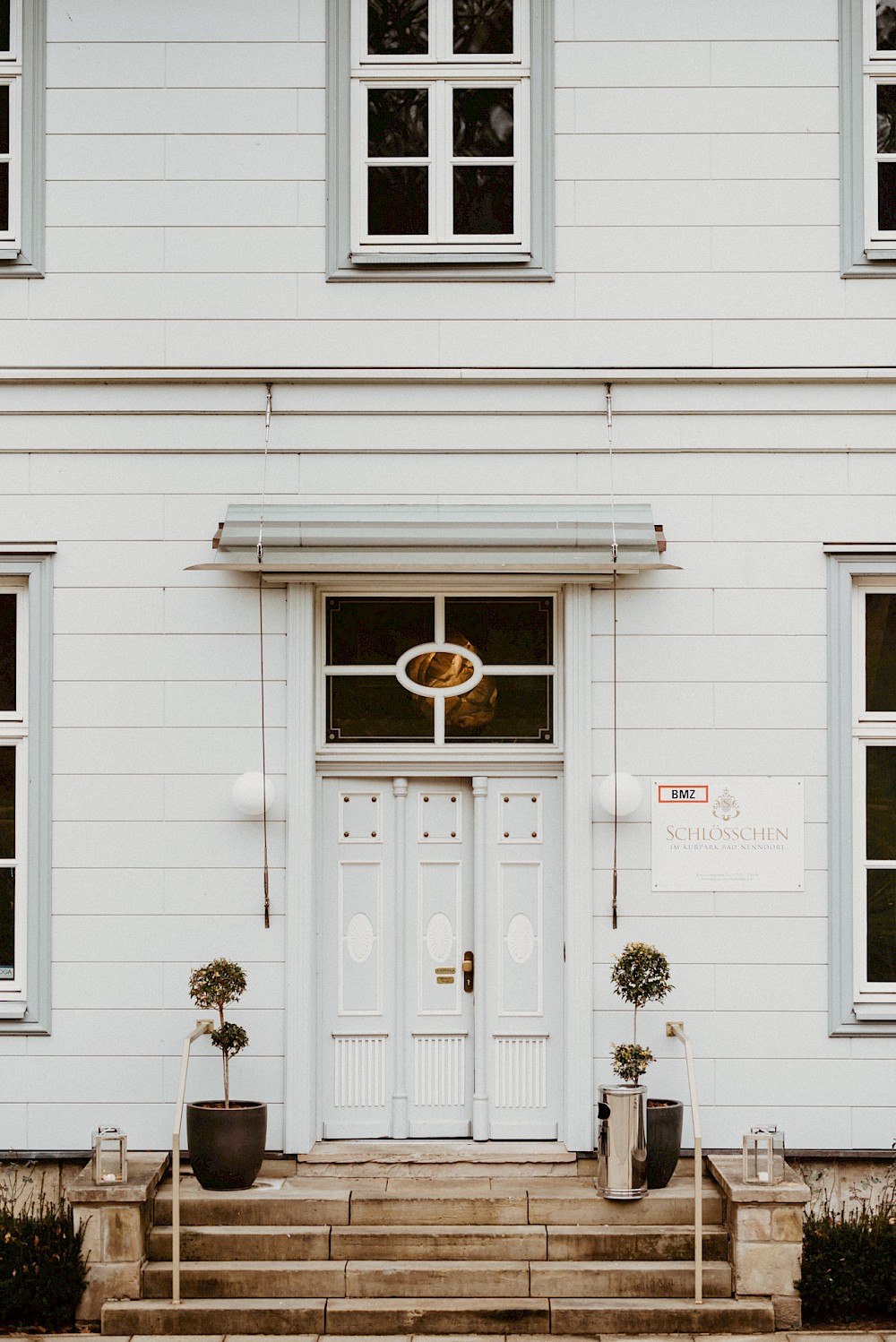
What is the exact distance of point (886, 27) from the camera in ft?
27.3

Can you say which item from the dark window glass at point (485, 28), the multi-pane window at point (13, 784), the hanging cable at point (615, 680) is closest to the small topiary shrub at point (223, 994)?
the multi-pane window at point (13, 784)

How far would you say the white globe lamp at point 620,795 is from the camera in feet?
25.9

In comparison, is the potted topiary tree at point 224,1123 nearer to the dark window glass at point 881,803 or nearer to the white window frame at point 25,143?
the dark window glass at point 881,803

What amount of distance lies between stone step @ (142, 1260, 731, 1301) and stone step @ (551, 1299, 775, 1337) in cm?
12

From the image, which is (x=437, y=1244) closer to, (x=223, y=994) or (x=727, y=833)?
(x=223, y=994)

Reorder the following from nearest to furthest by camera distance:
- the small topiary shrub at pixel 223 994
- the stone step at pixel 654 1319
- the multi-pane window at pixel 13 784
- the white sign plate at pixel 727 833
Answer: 1. the stone step at pixel 654 1319
2. the small topiary shrub at pixel 223 994
3. the white sign plate at pixel 727 833
4. the multi-pane window at pixel 13 784

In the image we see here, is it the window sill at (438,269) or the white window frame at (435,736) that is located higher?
the window sill at (438,269)

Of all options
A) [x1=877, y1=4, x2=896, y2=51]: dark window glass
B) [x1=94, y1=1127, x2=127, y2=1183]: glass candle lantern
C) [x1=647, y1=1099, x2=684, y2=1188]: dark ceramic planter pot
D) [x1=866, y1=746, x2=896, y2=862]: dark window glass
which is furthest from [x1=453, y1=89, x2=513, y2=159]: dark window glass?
[x1=94, y1=1127, x2=127, y2=1183]: glass candle lantern

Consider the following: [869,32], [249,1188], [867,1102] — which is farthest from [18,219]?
[867,1102]

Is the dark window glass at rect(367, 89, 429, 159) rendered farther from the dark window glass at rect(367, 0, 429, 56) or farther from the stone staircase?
the stone staircase

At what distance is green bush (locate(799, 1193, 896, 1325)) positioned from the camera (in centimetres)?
713

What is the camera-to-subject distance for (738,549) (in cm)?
812

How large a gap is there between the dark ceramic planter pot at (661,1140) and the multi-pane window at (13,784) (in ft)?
11.5

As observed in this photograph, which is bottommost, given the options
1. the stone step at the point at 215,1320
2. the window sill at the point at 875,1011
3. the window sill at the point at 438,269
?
the stone step at the point at 215,1320
